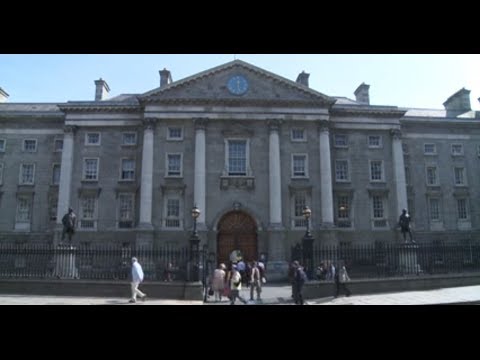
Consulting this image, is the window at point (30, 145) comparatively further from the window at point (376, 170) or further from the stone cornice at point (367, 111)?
the window at point (376, 170)

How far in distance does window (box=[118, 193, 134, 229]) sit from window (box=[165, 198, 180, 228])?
11.0ft

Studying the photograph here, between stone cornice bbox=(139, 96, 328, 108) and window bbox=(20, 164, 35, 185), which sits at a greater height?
stone cornice bbox=(139, 96, 328, 108)

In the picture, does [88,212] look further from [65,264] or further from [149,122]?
[65,264]

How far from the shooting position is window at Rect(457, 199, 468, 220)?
39.9m

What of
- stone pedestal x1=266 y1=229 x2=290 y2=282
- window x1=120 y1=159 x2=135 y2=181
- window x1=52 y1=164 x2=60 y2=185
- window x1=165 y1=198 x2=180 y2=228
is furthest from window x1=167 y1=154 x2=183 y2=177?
window x1=52 y1=164 x2=60 y2=185

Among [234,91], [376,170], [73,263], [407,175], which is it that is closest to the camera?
[73,263]

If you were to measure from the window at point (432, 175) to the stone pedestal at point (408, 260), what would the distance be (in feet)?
60.8

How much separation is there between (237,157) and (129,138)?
10146mm

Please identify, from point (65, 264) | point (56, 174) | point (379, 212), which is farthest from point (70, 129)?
point (379, 212)

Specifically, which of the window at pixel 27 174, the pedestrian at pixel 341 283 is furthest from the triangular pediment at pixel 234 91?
the pedestrian at pixel 341 283

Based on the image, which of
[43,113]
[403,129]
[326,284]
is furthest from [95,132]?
[403,129]

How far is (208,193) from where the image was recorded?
34.4 meters

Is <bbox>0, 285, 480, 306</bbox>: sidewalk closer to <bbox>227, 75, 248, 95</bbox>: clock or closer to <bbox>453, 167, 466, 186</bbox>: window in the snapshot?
<bbox>227, 75, 248, 95</bbox>: clock

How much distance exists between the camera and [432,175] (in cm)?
4041
